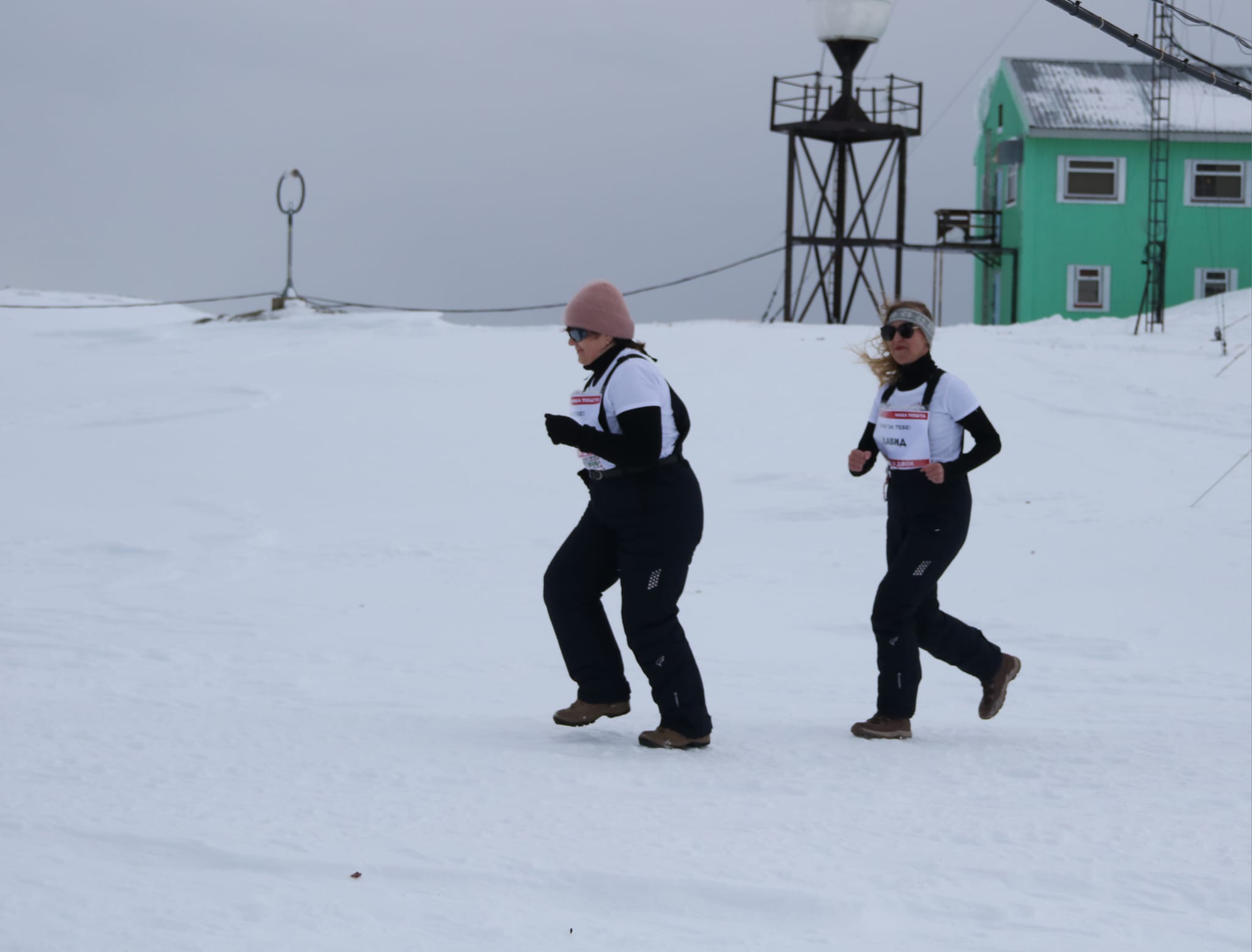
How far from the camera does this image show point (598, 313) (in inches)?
191

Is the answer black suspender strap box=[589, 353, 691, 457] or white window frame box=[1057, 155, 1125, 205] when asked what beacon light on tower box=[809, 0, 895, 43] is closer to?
white window frame box=[1057, 155, 1125, 205]

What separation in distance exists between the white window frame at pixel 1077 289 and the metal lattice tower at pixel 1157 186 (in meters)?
0.81

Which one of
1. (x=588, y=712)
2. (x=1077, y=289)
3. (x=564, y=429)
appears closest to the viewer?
(x=564, y=429)

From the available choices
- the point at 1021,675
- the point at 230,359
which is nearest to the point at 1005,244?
the point at 230,359

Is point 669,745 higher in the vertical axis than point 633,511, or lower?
lower

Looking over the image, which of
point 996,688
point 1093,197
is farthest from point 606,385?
point 1093,197

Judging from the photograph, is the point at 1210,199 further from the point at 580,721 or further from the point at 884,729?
the point at 580,721

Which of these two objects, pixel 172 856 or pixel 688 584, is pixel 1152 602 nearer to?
pixel 688 584

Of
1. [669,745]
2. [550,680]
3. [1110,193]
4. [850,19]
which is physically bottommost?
[550,680]

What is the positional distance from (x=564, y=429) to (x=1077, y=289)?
1054 inches

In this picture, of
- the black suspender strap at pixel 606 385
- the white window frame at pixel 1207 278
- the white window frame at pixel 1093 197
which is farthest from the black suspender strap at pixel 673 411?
the white window frame at pixel 1207 278

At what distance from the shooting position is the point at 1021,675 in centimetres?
743

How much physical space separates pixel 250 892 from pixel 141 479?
9.23 metres

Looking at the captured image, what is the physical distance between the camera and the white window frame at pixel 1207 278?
29.7 meters
